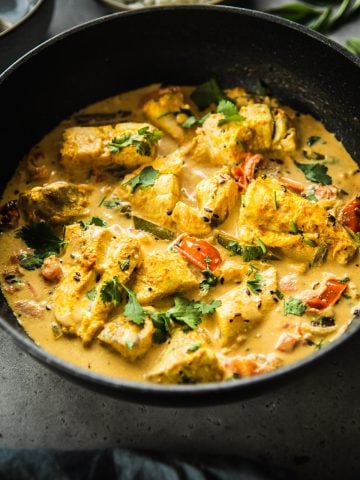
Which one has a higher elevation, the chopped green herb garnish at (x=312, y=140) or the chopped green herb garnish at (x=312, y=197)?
the chopped green herb garnish at (x=312, y=140)

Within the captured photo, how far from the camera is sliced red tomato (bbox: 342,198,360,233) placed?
4211mm

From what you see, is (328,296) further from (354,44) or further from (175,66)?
(354,44)

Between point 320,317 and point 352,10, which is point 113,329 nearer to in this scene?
point 320,317

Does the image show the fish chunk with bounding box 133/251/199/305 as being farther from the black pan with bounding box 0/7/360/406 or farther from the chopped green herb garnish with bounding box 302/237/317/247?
the black pan with bounding box 0/7/360/406

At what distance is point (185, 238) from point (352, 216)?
1024 mm

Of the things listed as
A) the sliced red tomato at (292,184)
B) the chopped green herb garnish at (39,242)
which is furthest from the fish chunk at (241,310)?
the chopped green herb garnish at (39,242)

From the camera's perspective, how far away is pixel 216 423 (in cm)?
371

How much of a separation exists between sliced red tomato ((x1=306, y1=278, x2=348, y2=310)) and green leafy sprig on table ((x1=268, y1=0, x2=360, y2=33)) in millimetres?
2398

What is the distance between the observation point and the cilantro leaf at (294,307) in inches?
150

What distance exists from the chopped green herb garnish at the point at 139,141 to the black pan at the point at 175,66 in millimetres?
621

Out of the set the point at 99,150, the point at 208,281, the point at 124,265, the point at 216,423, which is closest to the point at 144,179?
the point at 99,150

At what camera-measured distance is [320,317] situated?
382 cm

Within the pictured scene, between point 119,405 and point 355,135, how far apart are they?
7.59 ft

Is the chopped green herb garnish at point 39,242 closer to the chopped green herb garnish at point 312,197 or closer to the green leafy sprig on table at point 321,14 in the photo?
the chopped green herb garnish at point 312,197
